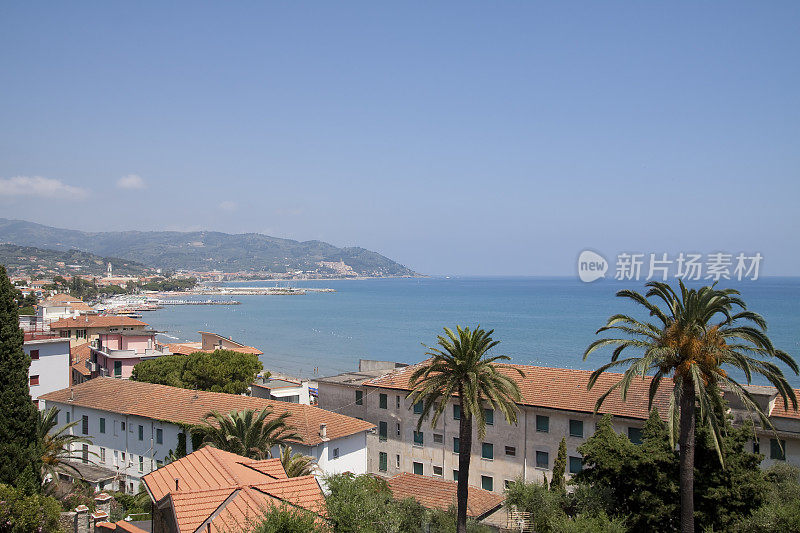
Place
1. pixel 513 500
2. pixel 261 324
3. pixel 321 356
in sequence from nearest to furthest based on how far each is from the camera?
pixel 513 500, pixel 321 356, pixel 261 324

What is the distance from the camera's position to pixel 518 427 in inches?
1350

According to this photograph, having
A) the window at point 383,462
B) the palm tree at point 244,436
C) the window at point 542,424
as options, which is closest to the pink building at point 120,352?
the window at point 383,462

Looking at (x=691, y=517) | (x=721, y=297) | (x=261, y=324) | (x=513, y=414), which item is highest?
(x=721, y=297)

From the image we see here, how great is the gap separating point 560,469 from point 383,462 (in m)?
12.9

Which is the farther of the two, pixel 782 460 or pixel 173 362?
pixel 173 362

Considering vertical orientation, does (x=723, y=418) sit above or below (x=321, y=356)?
above

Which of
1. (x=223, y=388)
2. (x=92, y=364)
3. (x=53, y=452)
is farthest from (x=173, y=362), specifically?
(x=53, y=452)

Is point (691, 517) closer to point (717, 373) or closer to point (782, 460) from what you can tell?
point (717, 373)

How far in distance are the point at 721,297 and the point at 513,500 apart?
12.6 meters

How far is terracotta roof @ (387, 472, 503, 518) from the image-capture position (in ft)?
90.2

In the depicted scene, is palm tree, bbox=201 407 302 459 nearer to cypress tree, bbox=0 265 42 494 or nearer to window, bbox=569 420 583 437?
cypress tree, bbox=0 265 42 494

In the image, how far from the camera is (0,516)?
16.3 m

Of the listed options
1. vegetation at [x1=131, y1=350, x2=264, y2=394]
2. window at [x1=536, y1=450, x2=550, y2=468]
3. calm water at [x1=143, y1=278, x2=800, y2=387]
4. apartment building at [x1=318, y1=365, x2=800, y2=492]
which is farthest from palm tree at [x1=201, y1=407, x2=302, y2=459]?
calm water at [x1=143, y1=278, x2=800, y2=387]

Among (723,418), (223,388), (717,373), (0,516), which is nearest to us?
(0,516)
